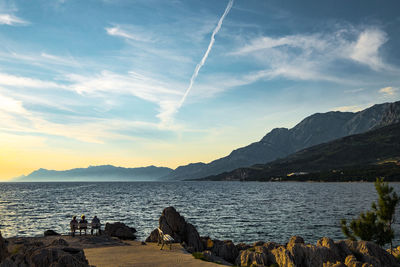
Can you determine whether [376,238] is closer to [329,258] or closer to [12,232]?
[329,258]

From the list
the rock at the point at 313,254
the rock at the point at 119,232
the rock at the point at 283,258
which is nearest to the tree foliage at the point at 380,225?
the rock at the point at 313,254

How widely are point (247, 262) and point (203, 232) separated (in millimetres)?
27694

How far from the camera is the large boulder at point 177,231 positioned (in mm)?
35356

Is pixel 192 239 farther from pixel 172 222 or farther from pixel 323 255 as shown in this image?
pixel 323 255

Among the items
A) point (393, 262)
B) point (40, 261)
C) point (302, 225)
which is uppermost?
point (40, 261)

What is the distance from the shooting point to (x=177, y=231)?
36656 mm

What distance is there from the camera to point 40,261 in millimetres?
12898

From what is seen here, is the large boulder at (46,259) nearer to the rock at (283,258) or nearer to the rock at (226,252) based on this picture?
the rock at (283,258)

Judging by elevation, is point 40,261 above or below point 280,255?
above

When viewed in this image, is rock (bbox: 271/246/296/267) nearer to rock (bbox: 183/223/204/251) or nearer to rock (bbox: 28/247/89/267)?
rock (bbox: 183/223/204/251)

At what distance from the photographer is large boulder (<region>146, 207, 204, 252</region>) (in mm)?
35356

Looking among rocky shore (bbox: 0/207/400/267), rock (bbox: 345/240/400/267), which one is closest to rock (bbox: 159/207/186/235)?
rocky shore (bbox: 0/207/400/267)

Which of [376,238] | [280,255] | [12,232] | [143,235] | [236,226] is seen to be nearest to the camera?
[280,255]

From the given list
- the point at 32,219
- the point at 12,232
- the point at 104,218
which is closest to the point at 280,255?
the point at 12,232
